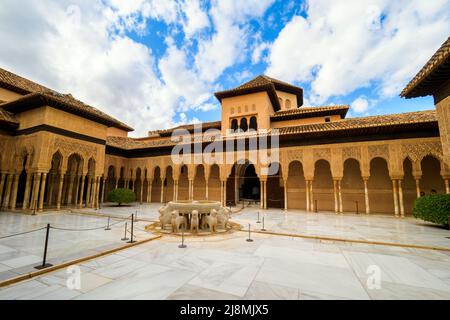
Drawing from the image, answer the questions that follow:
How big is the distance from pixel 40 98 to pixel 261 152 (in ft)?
45.5

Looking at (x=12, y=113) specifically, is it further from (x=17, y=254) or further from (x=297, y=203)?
(x=297, y=203)

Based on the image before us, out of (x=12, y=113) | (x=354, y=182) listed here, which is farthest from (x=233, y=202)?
(x=12, y=113)

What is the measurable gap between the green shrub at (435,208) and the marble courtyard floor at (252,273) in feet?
10.9

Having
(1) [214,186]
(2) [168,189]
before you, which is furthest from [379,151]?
(2) [168,189]

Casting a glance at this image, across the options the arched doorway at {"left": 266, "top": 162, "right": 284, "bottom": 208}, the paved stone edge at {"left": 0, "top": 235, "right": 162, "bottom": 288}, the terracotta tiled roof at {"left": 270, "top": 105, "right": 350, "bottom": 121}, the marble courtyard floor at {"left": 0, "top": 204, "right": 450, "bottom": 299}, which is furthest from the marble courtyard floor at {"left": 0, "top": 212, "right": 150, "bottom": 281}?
the terracotta tiled roof at {"left": 270, "top": 105, "right": 350, "bottom": 121}

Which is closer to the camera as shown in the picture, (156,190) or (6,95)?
(6,95)

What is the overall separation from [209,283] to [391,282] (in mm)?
2985

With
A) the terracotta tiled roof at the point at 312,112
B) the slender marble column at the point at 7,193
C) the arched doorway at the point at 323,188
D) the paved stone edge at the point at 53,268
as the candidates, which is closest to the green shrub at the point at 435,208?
the arched doorway at the point at 323,188

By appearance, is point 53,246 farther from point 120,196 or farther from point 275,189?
point 275,189

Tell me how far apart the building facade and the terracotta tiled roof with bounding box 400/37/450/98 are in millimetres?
88

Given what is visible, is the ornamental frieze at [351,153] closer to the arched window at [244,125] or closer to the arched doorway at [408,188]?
the arched doorway at [408,188]

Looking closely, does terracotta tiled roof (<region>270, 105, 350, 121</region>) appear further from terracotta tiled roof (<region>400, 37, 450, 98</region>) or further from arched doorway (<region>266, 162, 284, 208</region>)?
terracotta tiled roof (<region>400, 37, 450, 98</region>)

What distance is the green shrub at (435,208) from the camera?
26.5 ft

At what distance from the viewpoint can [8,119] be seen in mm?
12828
